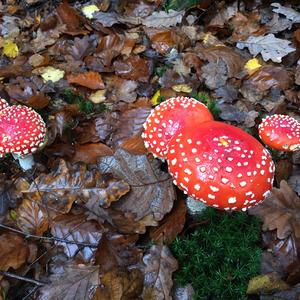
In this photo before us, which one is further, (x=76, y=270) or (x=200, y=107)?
(x=200, y=107)

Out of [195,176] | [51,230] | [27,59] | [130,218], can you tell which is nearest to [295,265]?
[195,176]

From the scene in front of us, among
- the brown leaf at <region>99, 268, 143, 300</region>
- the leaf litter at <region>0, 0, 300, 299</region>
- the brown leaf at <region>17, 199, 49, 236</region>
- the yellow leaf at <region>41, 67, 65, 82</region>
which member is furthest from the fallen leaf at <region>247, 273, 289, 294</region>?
the yellow leaf at <region>41, 67, 65, 82</region>

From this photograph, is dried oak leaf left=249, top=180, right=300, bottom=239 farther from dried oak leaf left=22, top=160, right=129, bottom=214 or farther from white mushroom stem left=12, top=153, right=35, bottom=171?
white mushroom stem left=12, top=153, right=35, bottom=171

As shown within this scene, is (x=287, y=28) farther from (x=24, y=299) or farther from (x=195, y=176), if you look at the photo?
(x=24, y=299)

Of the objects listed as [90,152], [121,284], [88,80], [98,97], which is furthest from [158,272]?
[88,80]

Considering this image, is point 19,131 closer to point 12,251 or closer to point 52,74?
point 12,251
